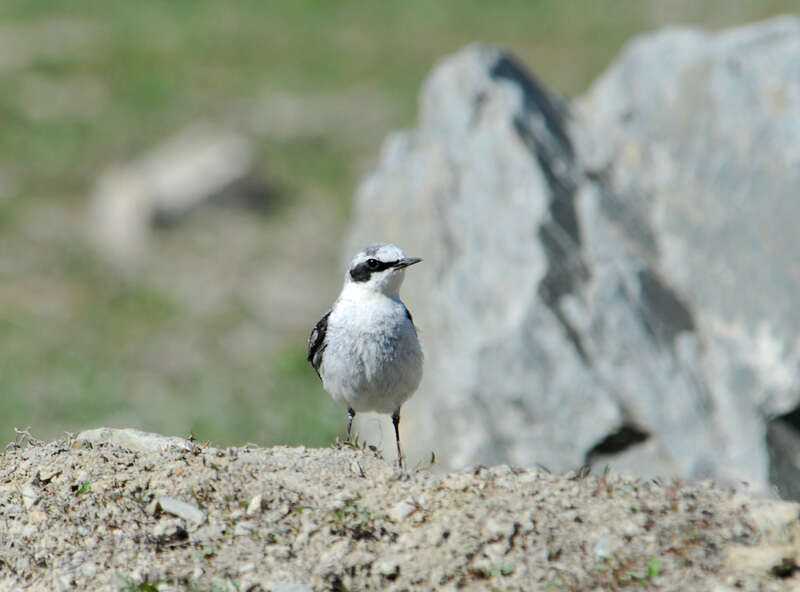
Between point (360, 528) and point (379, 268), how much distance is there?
209cm

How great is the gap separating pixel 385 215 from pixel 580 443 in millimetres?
3880

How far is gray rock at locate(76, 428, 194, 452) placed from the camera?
7.29m

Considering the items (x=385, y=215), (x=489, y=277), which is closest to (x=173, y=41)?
(x=385, y=215)

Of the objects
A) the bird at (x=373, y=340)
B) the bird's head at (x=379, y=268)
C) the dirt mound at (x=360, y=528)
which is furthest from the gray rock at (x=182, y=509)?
the bird's head at (x=379, y=268)

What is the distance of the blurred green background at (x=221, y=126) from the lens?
1689 cm

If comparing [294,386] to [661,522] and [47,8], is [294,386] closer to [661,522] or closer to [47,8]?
[661,522]

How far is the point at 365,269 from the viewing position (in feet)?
25.8

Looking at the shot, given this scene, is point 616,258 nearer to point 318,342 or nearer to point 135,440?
point 318,342

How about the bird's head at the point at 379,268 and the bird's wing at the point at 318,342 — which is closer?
the bird's head at the point at 379,268

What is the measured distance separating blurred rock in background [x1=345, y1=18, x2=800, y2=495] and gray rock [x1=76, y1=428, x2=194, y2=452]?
467cm

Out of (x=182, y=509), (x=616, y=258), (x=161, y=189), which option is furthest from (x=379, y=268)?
(x=161, y=189)

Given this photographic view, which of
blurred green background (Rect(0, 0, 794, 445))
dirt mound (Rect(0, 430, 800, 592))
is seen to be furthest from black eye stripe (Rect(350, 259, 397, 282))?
blurred green background (Rect(0, 0, 794, 445))

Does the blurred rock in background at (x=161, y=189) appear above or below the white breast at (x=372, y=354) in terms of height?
above

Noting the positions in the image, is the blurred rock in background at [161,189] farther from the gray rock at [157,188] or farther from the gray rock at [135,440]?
the gray rock at [135,440]
